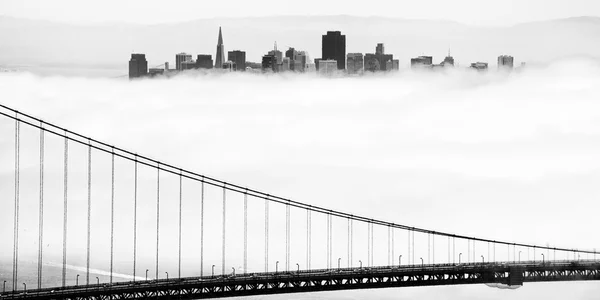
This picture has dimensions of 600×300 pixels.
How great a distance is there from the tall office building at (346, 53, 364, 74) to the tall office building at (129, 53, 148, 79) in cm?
2239

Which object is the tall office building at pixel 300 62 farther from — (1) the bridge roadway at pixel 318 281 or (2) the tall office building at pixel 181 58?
(1) the bridge roadway at pixel 318 281

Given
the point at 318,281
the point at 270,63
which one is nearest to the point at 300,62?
the point at 270,63

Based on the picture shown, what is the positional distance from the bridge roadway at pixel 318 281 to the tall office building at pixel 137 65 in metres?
91.8

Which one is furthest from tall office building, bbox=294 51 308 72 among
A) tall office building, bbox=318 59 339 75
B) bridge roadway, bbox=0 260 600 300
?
bridge roadway, bbox=0 260 600 300

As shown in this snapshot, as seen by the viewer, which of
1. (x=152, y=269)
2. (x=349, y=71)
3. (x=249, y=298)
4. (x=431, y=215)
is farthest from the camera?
(x=349, y=71)

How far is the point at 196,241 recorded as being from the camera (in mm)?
140250

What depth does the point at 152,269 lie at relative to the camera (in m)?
117

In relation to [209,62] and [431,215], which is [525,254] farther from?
[209,62]

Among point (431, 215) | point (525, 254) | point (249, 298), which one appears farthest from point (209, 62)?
point (249, 298)

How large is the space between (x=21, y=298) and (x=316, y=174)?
350ft

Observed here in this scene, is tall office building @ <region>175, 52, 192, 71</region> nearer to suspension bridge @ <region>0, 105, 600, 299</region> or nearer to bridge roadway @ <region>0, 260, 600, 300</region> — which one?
suspension bridge @ <region>0, 105, 600, 299</region>

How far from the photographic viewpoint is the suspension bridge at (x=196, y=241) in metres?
72.1

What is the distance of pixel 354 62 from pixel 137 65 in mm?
24353

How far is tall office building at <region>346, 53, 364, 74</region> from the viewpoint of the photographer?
166 metres
